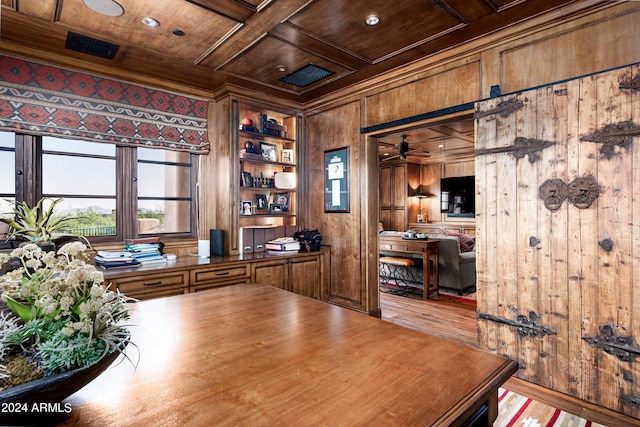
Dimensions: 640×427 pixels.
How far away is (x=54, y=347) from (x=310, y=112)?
13.1 feet

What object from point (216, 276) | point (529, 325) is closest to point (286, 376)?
point (529, 325)

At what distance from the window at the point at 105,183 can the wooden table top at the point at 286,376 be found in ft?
7.64

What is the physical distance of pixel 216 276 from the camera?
10.8ft

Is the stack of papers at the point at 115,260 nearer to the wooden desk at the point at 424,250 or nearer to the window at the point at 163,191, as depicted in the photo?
the window at the point at 163,191

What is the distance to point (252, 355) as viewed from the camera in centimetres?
111

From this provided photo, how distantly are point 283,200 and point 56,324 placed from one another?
3.60 metres

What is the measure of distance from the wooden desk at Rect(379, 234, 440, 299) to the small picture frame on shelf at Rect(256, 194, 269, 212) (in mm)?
2222

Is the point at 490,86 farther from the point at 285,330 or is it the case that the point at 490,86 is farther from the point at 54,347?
the point at 54,347

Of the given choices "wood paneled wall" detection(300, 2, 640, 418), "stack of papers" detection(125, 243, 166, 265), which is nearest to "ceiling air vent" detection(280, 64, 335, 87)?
"wood paneled wall" detection(300, 2, 640, 418)

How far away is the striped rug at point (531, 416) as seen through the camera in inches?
79.8

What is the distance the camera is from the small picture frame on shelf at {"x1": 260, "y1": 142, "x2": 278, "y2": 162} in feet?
13.7

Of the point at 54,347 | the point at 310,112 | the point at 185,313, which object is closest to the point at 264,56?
the point at 310,112

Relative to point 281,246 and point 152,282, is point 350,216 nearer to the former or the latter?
point 281,246

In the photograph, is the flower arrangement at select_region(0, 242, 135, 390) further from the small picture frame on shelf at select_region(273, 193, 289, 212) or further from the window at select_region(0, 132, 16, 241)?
the small picture frame on shelf at select_region(273, 193, 289, 212)
